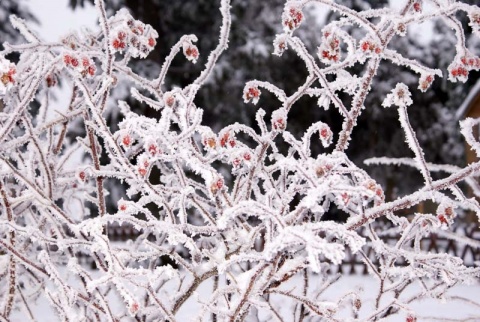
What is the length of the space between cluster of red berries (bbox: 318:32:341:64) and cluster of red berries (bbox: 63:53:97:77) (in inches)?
32.4

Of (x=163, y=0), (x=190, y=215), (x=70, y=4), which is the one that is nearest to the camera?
(x=70, y=4)

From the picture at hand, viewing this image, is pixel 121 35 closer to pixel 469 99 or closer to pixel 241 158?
pixel 241 158

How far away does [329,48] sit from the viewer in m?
2.13

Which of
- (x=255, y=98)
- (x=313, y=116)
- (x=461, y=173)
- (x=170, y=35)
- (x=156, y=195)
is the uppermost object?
(x=313, y=116)

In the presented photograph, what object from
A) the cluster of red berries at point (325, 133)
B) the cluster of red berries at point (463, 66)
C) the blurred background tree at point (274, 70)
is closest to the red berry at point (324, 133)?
the cluster of red berries at point (325, 133)

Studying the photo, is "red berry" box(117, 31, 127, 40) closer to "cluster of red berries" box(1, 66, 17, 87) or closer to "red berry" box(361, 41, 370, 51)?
"cluster of red berries" box(1, 66, 17, 87)

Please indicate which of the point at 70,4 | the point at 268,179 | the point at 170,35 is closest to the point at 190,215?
the point at 170,35

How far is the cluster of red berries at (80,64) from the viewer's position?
2.03 meters

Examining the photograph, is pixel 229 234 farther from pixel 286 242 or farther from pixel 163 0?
pixel 163 0

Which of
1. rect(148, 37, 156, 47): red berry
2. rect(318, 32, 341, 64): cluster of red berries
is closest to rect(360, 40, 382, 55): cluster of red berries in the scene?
rect(318, 32, 341, 64): cluster of red berries

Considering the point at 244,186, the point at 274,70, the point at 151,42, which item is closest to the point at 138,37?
the point at 151,42

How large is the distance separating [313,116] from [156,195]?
49.0 feet

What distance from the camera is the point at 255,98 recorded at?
2.25 meters

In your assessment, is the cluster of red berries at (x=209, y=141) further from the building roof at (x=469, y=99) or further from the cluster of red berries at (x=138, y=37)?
the building roof at (x=469, y=99)
